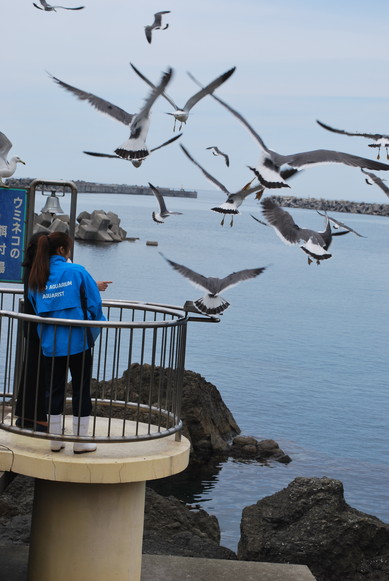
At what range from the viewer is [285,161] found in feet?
35.6

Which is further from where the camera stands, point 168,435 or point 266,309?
point 266,309

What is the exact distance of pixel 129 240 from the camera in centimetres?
9094

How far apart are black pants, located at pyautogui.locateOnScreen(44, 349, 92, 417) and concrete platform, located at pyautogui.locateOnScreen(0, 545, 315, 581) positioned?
198 centimetres

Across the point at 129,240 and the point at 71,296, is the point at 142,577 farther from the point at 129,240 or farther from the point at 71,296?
the point at 129,240

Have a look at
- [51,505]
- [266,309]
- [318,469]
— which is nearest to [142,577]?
[51,505]

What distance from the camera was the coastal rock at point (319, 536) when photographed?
38.8 feet

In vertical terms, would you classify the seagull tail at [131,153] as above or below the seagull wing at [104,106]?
below

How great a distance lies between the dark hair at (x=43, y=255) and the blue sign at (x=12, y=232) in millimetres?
1296

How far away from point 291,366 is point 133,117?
23.1 metres

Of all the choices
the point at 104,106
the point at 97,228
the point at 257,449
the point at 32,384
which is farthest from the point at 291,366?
the point at 97,228

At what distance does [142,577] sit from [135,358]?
2264 cm

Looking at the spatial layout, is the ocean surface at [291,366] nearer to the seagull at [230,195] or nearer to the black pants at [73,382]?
the seagull at [230,195]

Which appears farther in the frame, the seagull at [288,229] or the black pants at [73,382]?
the seagull at [288,229]

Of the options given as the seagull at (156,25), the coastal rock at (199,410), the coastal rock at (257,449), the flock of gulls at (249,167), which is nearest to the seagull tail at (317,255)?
the flock of gulls at (249,167)
